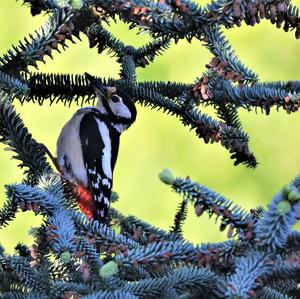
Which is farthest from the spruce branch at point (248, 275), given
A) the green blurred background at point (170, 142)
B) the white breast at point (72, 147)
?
the green blurred background at point (170, 142)

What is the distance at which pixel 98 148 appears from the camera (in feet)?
9.19

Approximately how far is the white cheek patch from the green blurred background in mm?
436

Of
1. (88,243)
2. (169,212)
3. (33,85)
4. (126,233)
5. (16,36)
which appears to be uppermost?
(16,36)

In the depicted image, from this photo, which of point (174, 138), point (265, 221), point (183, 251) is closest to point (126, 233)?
point (183, 251)

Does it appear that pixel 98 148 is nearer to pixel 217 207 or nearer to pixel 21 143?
pixel 21 143

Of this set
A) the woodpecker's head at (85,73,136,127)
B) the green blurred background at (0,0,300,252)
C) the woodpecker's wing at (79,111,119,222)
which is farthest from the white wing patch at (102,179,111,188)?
the green blurred background at (0,0,300,252)

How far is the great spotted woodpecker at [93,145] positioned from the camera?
2486mm

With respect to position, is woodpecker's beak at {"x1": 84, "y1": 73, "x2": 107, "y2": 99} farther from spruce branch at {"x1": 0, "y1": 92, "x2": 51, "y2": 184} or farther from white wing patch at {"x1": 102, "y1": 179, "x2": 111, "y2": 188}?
white wing patch at {"x1": 102, "y1": 179, "x2": 111, "y2": 188}

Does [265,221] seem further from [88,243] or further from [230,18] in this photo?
[230,18]

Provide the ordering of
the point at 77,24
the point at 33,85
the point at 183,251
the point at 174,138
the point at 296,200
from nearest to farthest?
the point at 296,200, the point at 183,251, the point at 77,24, the point at 33,85, the point at 174,138

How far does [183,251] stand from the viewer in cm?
122

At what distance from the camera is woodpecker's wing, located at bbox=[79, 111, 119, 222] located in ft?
8.63

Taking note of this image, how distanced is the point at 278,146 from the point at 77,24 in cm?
181

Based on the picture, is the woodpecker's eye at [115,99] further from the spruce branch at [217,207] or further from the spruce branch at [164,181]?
the spruce branch at [217,207]
